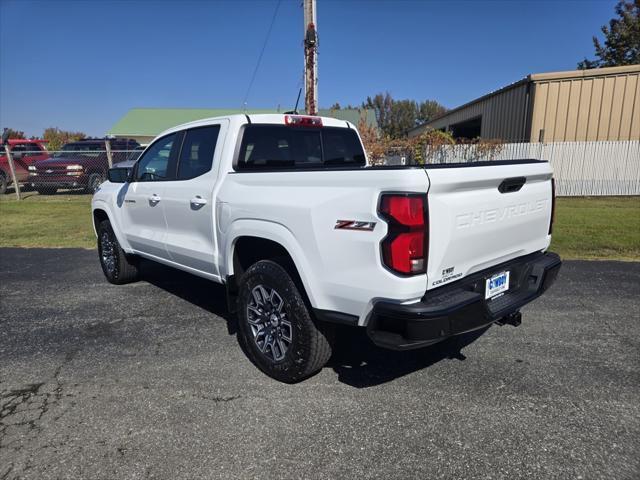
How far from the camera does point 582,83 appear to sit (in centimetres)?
1633

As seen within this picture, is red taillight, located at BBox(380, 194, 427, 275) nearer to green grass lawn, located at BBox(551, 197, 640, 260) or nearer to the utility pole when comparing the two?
green grass lawn, located at BBox(551, 197, 640, 260)

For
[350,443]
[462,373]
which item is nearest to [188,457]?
[350,443]

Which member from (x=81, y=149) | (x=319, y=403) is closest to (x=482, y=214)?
(x=319, y=403)

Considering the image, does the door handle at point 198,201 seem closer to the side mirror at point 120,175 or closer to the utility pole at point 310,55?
the side mirror at point 120,175

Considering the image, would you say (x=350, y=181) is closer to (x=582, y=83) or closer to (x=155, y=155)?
(x=155, y=155)

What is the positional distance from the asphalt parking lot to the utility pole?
7886 millimetres

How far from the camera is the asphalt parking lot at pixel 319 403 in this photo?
2.43 meters

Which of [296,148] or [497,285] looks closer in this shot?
[497,285]

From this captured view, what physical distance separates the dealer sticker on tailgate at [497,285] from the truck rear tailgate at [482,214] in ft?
0.31

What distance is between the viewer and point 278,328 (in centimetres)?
327

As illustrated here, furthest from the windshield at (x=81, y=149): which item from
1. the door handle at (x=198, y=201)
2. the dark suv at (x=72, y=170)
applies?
the door handle at (x=198, y=201)

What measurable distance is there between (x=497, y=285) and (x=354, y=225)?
1190 mm

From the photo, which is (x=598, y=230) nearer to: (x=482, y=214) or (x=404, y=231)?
(x=482, y=214)

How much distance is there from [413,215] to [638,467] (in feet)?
5.79
